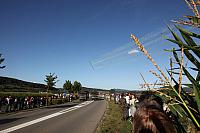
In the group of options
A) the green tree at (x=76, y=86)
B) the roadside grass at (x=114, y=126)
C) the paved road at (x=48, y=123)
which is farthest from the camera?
Answer: the green tree at (x=76, y=86)

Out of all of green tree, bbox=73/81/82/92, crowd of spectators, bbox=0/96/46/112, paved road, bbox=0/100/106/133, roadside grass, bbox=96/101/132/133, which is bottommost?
roadside grass, bbox=96/101/132/133

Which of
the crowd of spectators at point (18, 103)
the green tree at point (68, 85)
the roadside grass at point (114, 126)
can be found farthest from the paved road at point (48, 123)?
the green tree at point (68, 85)

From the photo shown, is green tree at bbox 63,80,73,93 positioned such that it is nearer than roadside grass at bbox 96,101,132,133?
No

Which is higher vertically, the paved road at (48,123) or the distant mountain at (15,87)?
the distant mountain at (15,87)

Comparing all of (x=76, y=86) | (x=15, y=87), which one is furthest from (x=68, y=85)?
(x=15, y=87)

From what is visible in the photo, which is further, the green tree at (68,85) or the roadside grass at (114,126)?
the green tree at (68,85)

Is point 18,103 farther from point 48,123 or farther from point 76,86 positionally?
point 76,86

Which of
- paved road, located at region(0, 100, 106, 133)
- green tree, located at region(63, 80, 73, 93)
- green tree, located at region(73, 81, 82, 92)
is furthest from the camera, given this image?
green tree, located at region(73, 81, 82, 92)

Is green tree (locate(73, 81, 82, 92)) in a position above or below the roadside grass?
above

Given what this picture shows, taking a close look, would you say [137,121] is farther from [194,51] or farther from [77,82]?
[77,82]

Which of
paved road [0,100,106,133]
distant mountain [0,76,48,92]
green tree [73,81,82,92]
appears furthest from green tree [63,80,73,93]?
paved road [0,100,106,133]

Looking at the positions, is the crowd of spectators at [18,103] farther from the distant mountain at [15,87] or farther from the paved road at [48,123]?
the distant mountain at [15,87]

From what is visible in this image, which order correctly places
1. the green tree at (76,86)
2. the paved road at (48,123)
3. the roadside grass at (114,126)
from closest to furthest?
the roadside grass at (114,126) → the paved road at (48,123) → the green tree at (76,86)

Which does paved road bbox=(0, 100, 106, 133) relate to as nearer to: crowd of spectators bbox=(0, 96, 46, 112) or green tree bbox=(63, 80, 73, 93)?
crowd of spectators bbox=(0, 96, 46, 112)
